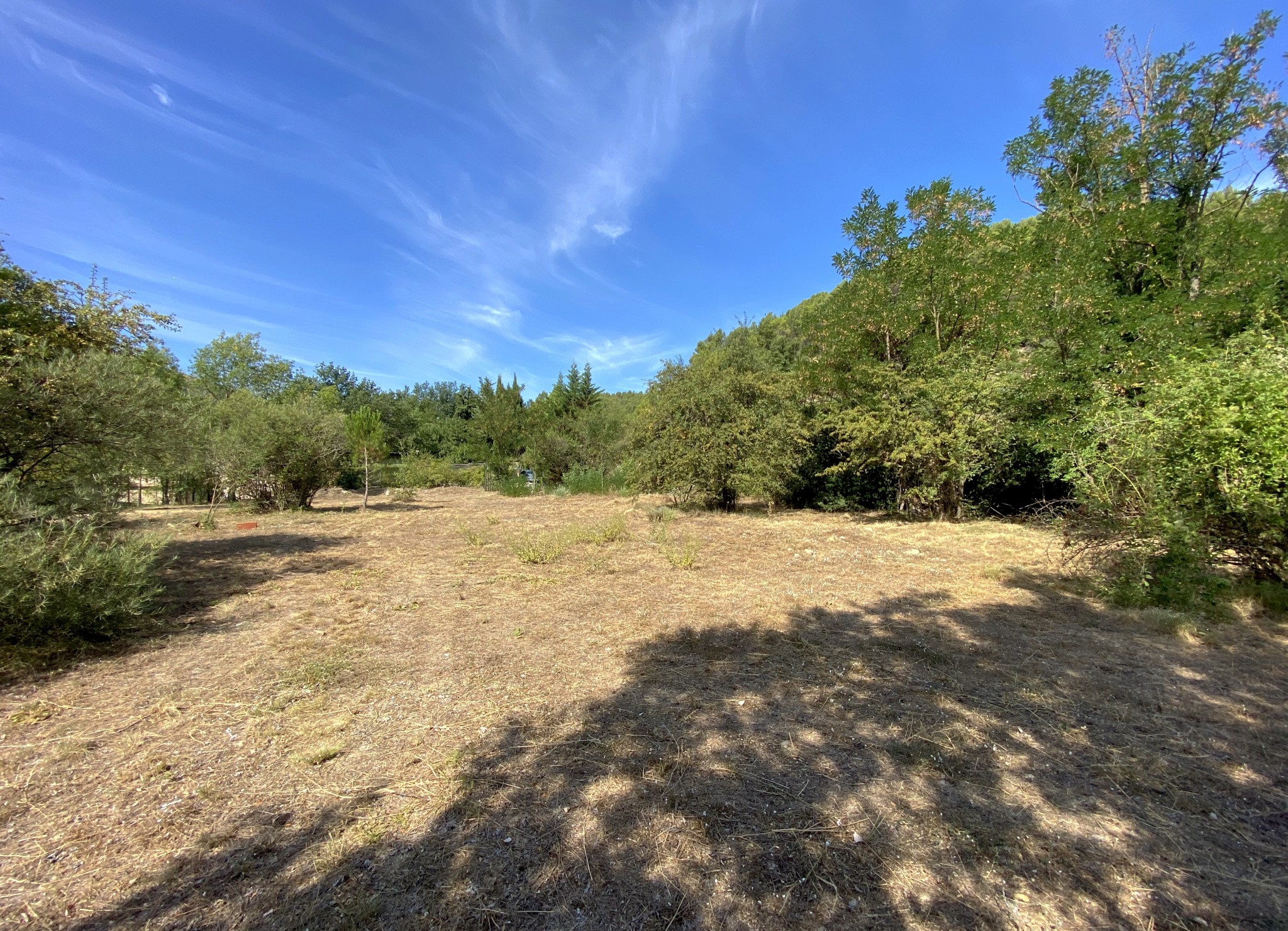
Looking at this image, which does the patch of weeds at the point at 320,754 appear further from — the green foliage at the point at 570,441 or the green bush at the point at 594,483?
the green foliage at the point at 570,441

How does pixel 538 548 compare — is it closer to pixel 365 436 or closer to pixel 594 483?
pixel 365 436

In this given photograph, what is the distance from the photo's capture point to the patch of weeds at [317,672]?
3.46 metres

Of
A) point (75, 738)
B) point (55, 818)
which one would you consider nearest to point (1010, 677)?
point (55, 818)

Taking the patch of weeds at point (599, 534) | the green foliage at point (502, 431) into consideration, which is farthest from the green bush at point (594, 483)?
the patch of weeds at point (599, 534)

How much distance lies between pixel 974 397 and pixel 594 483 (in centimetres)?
1433

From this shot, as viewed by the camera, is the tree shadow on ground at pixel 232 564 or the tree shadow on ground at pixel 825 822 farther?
the tree shadow on ground at pixel 232 564

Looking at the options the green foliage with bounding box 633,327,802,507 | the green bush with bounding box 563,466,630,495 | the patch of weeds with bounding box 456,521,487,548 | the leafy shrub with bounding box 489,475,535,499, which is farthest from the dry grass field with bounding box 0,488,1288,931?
the leafy shrub with bounding box 489,475,535,499

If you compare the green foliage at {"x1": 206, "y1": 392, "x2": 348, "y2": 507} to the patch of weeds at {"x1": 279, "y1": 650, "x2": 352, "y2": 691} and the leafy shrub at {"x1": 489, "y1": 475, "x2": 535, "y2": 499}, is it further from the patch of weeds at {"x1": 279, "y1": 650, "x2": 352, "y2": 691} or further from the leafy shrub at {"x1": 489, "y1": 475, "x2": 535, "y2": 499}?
the patch of weeds at {"x1": 279, "y1": 650, "x2": 352, "y2": 691}

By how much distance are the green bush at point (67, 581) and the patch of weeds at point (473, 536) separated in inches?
185

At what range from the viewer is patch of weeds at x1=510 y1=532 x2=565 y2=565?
7324mm

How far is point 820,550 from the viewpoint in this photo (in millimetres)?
8227

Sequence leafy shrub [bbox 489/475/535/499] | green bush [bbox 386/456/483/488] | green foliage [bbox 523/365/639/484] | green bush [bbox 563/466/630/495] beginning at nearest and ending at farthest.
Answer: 1. green bush [bbox 386/456/483/488]
2. green bush [bbox 563/466/630/495]
3. leafy shrub [bbox 489/475/535/499]
4. green foliage [bbox 523/365/639/484]

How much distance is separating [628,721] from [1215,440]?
566cm

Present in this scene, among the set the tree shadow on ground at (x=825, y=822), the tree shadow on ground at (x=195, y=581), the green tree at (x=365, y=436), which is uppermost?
the green tree at (x=365, y=436)
